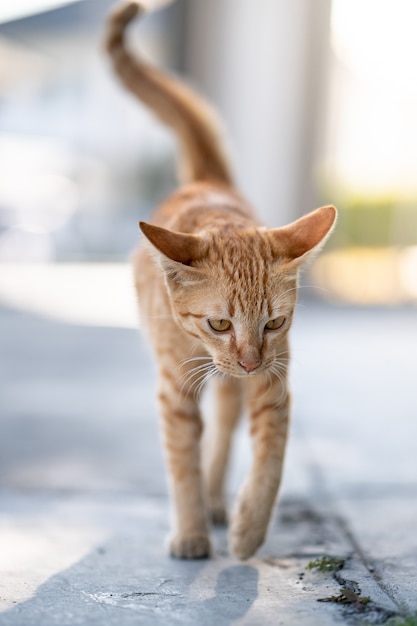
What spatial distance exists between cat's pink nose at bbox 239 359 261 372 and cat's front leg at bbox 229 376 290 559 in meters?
0.25

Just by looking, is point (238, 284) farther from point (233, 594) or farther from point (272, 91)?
point (272, 91)

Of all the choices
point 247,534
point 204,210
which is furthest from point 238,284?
point 247,534

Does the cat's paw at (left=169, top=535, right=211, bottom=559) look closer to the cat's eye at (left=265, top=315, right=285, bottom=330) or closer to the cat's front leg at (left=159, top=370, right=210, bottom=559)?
the cat's front leg at (left=159, top=370, right=210, bottom=559)

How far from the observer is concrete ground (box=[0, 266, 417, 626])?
205 cm

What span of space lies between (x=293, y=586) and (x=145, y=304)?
1082 millimetres

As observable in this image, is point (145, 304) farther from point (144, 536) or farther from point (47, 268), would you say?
point (47, 268)

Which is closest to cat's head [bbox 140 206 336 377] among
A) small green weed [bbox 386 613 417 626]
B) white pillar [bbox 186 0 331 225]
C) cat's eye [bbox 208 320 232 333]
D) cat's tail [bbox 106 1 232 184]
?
cat's eye [bbox 208 320 232 333]

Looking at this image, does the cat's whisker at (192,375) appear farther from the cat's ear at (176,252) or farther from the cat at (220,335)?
the cat's ear at (176,252)

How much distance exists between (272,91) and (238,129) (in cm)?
54

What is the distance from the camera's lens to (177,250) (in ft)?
7.38

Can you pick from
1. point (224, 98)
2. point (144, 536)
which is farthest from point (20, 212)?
point (144, 536)

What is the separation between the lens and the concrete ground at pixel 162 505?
205cm

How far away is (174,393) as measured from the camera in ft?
8.36

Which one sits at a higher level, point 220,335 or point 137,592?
point 220,335
